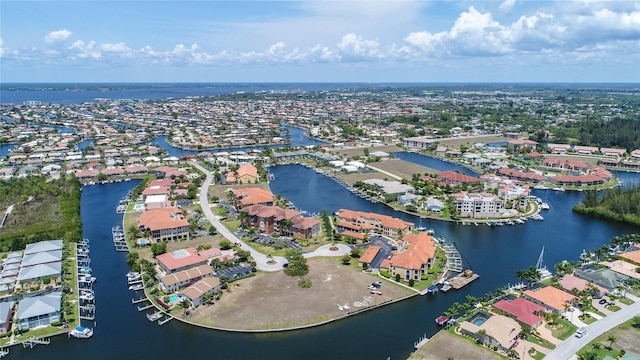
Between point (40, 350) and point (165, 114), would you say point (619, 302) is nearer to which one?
point (40, 350)

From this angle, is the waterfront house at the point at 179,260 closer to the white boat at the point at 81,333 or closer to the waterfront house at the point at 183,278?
the waterfront house at the point at 183,278

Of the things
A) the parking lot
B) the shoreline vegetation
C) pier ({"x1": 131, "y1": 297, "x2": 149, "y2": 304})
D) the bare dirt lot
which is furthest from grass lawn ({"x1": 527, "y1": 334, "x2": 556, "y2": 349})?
the shoreline vegetation

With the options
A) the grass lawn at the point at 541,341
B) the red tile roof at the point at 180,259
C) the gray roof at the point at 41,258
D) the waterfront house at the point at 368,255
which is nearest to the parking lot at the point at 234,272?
the red tile roof at the point at 180,259

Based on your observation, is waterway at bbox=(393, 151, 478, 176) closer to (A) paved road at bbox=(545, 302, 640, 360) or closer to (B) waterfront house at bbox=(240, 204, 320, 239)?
(B) waterfront house at bbox=(240, 204, 320, 239)

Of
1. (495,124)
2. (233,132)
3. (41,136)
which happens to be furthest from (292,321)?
(495,124)

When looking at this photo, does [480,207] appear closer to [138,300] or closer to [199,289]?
[199,289]
